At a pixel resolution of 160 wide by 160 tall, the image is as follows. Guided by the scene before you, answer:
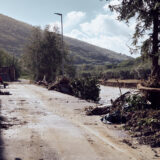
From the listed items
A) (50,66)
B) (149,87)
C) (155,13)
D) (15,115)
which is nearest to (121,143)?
(149,87)

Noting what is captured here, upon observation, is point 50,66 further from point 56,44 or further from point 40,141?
point 40,141

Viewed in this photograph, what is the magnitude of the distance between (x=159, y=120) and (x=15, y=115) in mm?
5419

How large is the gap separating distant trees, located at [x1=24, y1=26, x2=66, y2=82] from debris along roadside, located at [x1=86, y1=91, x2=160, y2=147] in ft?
109

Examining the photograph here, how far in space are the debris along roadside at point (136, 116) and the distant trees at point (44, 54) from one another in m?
33.1

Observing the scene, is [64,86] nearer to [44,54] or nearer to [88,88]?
[88,88]

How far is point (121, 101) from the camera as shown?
33.7ft

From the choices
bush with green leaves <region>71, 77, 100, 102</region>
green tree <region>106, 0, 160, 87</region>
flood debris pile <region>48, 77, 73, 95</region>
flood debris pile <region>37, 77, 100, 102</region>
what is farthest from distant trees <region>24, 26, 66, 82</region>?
green tree <region>106, 0, 160, 87</region>

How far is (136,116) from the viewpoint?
861 centimetres

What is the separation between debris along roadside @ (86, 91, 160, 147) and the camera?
7082 mm

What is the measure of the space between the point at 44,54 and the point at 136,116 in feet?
117

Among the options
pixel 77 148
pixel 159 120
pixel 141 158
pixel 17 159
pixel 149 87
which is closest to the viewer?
pixel 17 159

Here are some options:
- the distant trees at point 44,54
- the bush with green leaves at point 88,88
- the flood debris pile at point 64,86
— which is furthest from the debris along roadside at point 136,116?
the distant trees at point 44,54

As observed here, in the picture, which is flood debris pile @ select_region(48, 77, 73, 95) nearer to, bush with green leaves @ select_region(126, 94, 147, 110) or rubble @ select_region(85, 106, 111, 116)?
rubble @ select_region(85, 106, 111, 116)

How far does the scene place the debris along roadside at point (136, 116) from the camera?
7.08 metres
